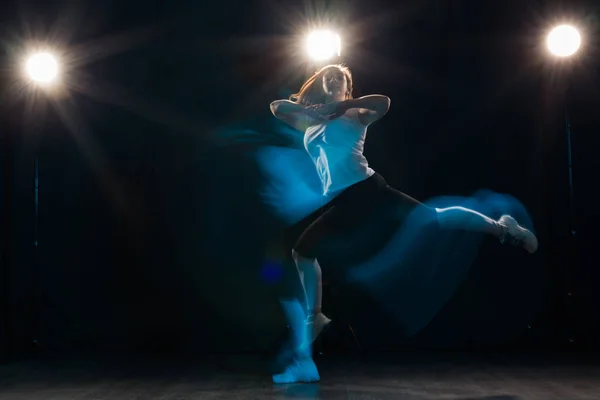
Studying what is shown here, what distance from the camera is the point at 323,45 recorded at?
3.87m

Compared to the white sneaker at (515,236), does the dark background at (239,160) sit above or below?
above

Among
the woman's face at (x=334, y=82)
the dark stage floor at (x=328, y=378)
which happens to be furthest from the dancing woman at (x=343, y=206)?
the dark stage floor at (x=328, y=378)

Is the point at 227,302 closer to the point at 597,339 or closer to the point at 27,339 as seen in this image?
the point at 27,339

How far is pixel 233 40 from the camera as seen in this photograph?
161 inches

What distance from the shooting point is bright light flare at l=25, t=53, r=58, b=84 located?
3.98 metres

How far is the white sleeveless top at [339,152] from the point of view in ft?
10.0

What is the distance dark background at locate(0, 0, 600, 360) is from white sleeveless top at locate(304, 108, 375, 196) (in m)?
0.93

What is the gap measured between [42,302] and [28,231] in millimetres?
574

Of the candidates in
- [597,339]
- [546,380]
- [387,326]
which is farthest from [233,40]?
[597,339]

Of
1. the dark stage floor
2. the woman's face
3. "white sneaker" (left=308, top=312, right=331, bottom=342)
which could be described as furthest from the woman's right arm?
the dark stage floor

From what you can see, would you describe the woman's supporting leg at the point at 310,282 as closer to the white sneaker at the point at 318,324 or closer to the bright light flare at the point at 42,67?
the white sneaker at the point at 318,324

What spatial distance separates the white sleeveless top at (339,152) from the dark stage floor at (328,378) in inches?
45.0

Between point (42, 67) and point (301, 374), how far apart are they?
299 cm

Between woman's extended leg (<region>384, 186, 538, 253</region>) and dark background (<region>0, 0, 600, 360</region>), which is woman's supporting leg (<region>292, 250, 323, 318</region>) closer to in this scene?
woman's extended leg (<region>384, 186, 538, 253</region>)
